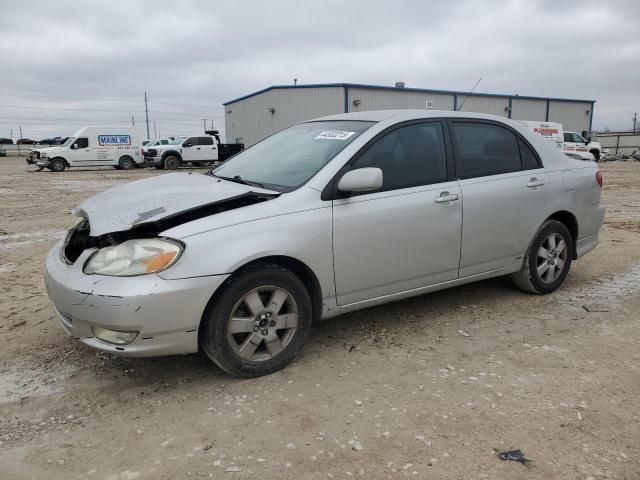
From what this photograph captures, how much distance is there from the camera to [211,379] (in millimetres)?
3182

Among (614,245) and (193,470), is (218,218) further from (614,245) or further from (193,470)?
(614,245)

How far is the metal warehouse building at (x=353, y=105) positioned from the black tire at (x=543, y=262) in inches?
1084

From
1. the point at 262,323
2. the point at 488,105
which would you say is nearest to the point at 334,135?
the point at 262,323

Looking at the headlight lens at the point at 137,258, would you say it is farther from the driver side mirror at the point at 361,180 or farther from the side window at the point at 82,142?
the side window at the point at 82,142

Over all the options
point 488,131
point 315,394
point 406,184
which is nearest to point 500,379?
point 315,394

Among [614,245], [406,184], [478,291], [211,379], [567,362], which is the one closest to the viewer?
[211,379]

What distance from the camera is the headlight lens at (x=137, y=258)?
279 cm

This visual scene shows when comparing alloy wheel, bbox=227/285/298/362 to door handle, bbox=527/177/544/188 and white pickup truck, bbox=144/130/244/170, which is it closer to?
door handle, bbox=527/177/544/188

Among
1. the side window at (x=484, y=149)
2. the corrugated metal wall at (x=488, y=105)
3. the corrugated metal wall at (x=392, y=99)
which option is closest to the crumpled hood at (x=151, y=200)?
the side window at (x=484, y=149)

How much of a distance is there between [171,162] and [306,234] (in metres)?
25.0

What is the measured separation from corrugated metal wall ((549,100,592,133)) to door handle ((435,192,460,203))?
42204mm

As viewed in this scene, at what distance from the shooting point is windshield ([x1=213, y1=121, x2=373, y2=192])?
3.54 m

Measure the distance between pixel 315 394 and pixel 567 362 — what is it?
1.67m

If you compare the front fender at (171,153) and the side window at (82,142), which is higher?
the side window at (82,142)
